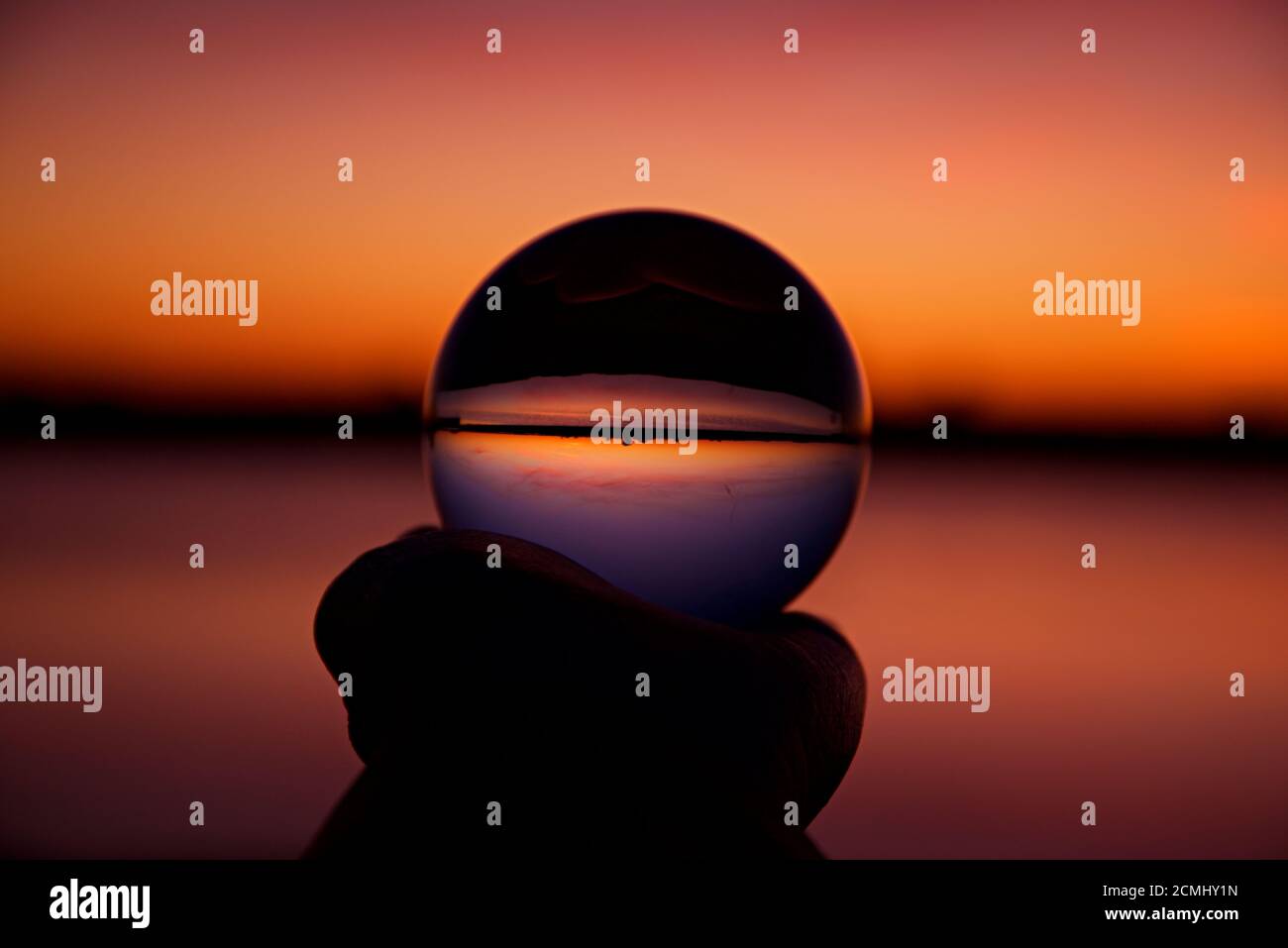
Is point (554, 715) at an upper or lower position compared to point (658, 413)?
lower

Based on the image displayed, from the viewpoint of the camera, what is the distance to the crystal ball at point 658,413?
254 cm

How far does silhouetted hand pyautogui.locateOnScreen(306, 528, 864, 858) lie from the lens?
1.52 metres

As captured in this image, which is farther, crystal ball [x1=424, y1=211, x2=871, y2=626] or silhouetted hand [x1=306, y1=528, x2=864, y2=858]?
crystal ball [x1=424, y1=211, x2=871, y2=626]

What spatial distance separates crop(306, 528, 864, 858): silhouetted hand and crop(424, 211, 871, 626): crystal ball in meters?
0.20

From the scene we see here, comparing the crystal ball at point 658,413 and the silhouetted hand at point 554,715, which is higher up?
the crystal ball at point 658,413

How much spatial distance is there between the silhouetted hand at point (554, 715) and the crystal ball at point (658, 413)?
0.20m

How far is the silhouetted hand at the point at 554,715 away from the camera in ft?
4.98

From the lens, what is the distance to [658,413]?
2.57 meters

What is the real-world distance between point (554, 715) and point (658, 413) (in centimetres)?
101

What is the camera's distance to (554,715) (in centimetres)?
171

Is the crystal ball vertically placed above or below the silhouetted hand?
above

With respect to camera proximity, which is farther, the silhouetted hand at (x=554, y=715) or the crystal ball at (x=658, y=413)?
the crystal ball at (x=658, y=413)

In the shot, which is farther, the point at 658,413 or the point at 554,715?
the point at 658,413
